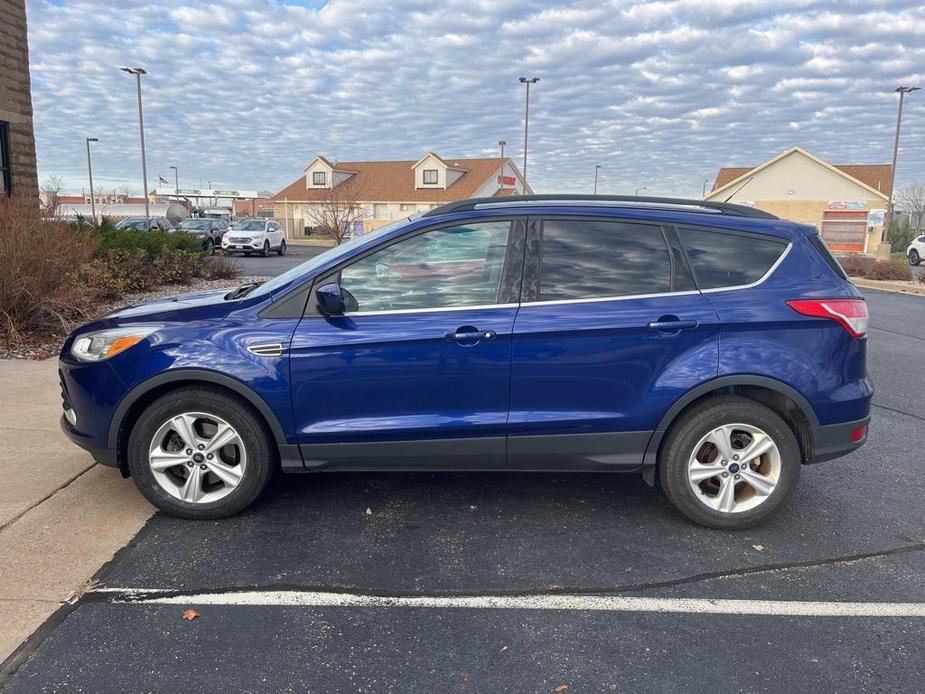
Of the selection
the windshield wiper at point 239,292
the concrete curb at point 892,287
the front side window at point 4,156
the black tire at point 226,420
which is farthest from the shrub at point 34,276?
the concrete curb at point 892,287

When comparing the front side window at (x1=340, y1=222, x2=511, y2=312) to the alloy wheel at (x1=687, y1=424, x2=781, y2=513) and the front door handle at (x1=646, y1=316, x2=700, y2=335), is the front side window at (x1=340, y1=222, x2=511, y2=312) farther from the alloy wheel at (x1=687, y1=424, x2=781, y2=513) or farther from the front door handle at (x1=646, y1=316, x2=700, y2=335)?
the alloy wheel at (x1=687, y1=424, x2=781, y2=513)

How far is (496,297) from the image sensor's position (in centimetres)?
370

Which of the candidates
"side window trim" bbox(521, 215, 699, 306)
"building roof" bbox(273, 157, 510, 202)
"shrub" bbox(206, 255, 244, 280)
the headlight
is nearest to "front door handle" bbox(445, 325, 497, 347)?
→ "side window trim" bbox(521, 215, 699, 306)

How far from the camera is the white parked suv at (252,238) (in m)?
31.3

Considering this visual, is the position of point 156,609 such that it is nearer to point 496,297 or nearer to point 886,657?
point 496,297

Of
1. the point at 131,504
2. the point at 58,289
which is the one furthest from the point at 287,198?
the point at 131,504

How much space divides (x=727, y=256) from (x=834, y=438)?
1139 mm

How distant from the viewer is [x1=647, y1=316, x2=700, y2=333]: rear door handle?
3625 millimetres

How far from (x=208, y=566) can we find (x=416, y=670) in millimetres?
1302

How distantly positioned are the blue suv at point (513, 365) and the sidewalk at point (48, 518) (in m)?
0.33

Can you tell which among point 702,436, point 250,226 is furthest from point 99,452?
point 250,226

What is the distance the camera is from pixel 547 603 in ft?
10.2

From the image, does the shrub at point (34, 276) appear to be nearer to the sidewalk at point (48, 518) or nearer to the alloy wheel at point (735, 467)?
the sidewalk at point (48, 518)

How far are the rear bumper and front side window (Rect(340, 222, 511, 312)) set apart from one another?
190cm
